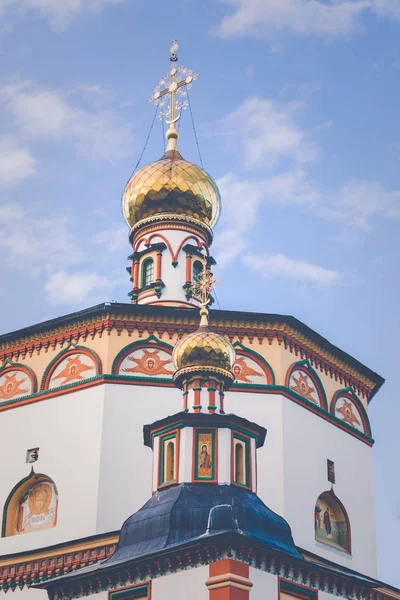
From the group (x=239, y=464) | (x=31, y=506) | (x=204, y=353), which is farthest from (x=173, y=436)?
(x=31, y=506)

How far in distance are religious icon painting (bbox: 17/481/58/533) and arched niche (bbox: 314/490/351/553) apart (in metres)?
3.50

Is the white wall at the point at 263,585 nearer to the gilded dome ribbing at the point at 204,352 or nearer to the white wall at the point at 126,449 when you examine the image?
the gilded dome ribbing at the point at 204,352

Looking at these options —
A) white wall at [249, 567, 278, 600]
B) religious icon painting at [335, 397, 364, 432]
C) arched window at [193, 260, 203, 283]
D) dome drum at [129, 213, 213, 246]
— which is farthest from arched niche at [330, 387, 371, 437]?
white wall at [249, 567, 278, 600]

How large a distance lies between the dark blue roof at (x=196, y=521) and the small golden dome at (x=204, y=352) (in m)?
1.64

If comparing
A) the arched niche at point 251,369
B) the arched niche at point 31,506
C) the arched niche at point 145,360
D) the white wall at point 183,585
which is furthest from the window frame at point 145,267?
the white wall at point 183,585

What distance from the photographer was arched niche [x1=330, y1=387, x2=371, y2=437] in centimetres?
1617

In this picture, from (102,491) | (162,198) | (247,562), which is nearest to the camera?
(247,562)

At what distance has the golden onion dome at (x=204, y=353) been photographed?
12.9 meters

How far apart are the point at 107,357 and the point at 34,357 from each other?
131 cm

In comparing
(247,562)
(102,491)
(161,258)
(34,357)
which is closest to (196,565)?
(247,562)

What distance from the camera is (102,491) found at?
14117 mm

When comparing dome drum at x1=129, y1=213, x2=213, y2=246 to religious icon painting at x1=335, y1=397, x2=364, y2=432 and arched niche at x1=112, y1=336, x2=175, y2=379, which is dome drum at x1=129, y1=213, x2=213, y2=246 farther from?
religious icon painting at x1=335, y1=397, x2=364, y2=432

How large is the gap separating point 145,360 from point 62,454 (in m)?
1.70

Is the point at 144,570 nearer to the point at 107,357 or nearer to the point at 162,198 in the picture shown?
the point at 107,357
